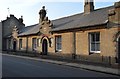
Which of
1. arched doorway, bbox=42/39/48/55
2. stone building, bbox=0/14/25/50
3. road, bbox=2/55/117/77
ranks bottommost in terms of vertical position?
road, bbox=2/55/117/77

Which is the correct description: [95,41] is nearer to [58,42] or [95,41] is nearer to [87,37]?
[87,37]

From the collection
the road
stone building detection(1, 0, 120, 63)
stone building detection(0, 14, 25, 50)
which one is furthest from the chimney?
stone building detection(0, 14, 25, 50)

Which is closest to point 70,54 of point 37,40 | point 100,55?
point 100,55

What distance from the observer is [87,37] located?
2567cm

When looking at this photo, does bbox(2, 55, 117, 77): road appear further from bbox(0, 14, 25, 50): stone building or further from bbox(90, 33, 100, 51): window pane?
bbox(0, 14, 25, 50): stone building

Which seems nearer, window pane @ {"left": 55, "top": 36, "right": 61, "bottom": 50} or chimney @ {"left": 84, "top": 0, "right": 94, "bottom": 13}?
chimney @ {"left": 84, "top": 0, "right": 94, "bottom": 13}

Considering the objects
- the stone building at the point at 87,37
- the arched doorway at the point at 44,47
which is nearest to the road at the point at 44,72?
the stone building at the point at 87,37

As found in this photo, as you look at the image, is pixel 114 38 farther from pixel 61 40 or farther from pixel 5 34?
pixel 5 34

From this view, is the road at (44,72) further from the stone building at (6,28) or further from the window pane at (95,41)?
the stone building at (6,28)

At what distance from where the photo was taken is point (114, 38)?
2214cm

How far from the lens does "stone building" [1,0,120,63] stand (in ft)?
73.6

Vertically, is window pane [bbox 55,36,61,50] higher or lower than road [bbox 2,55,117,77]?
higher

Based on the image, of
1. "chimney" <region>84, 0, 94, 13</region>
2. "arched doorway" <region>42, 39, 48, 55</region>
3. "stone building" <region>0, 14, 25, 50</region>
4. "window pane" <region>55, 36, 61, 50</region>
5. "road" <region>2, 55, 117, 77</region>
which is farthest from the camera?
"stone building" <region>0, 14, 25, 50</region>

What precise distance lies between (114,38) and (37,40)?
1827cm
